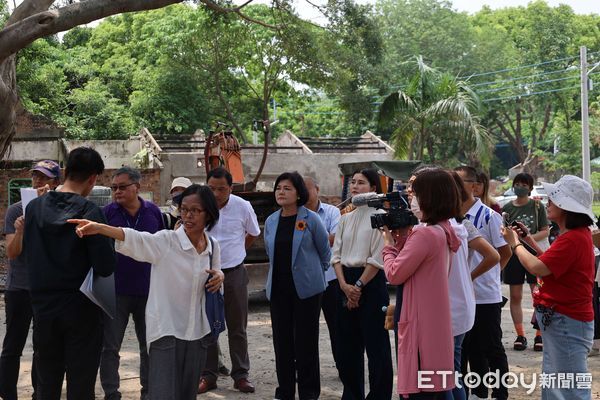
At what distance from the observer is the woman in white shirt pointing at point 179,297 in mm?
4930

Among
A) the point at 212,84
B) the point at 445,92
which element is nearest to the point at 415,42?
the point at 212,84

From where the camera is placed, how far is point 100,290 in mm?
5070

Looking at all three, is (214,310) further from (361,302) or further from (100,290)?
(361,302)

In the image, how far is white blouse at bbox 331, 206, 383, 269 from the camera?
6.36m

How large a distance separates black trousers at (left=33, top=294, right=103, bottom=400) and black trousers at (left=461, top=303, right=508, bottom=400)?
8.63 ft

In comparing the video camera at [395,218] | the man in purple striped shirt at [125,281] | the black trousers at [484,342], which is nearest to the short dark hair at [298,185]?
the man in purple striped shirt at [125,281]

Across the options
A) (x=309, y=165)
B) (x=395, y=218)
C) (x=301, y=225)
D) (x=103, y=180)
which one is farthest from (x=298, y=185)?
(x=309, y=165)

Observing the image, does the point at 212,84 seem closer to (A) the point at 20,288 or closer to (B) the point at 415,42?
(B) the point at 415,42

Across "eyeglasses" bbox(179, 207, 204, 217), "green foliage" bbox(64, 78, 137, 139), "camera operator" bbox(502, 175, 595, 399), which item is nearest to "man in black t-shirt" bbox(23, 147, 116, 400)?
"eyeglasses" bbox(179, 207, 204, 217)

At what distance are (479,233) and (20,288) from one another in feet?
10.9

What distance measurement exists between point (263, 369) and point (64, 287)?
368 cm

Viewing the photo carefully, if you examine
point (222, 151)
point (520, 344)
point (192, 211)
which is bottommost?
point (520, 344)

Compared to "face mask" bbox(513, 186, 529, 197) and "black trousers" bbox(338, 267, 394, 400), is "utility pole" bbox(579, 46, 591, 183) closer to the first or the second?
"face mask" bbox(513, 186, 529, 197)

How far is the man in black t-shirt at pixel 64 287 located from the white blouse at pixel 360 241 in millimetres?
2033
